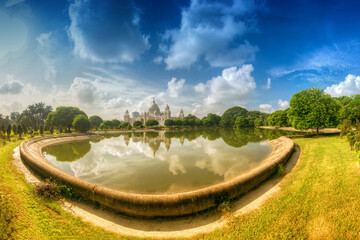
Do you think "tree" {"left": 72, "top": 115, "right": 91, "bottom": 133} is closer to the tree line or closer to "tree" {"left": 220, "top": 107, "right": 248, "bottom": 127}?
the tree line

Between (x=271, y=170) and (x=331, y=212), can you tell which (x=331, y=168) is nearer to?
(x=271, y=170)

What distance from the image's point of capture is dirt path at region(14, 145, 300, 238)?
4.90m

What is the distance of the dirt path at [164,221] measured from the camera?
16.1 ft

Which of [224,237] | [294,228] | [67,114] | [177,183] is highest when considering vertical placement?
[67,114]

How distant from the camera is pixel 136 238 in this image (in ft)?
14.9

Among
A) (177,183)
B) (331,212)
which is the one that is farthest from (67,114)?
(331,212)

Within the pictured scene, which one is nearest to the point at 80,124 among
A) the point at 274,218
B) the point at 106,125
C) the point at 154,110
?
the point at 106,125

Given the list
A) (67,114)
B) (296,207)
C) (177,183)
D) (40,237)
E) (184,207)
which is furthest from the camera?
(67,114)

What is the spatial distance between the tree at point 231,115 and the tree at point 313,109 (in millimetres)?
70972

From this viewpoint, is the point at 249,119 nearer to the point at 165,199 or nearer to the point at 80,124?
the point at 80,124

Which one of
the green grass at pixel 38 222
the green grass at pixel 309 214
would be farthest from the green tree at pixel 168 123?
the green grass at pixel 38 222

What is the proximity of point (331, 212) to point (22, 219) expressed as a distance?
34.1ft

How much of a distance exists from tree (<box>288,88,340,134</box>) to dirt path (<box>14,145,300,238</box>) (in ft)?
69.3

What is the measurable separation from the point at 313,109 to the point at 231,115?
79.8 meters
